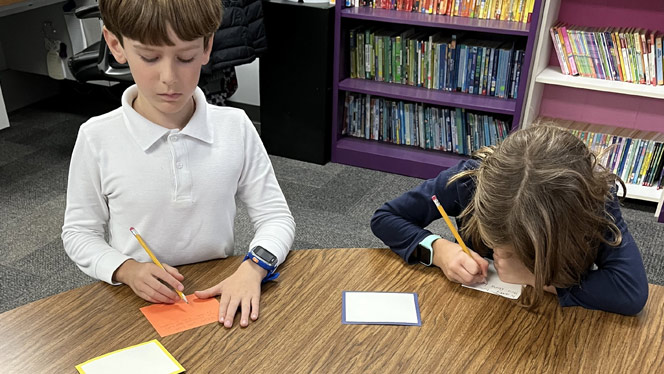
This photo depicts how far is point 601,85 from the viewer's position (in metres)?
2.79

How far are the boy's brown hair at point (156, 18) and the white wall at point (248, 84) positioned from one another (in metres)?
2.60

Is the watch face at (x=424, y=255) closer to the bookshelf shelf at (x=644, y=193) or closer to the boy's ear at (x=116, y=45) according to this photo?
the boy's ear at (x=116, y=45)

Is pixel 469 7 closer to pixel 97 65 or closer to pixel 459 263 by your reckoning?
pixel 97 65

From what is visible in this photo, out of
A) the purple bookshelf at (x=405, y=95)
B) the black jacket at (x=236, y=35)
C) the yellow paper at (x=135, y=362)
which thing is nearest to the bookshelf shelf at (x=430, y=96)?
the purple bookshelf at (x=405, y=95)

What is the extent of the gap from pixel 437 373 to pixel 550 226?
293mm

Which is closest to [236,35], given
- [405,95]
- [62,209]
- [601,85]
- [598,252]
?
[405,95]

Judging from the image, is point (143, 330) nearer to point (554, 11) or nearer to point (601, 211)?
point (601, 211)

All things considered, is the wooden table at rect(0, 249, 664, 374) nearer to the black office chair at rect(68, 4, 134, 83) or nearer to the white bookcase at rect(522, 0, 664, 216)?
the white bookcase at rect(522, 0, 664, 216)

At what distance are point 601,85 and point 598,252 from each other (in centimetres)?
182

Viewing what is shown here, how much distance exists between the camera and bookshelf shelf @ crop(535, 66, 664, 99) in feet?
8.92

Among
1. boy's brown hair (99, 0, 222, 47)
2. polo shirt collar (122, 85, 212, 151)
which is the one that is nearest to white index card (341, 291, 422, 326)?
polo shirt collar (122, 85, 212, 151)

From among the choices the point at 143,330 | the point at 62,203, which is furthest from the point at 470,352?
the point at 62,203

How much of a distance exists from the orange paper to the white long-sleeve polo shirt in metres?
0.13

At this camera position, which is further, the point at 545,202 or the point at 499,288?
the point at 499,288
